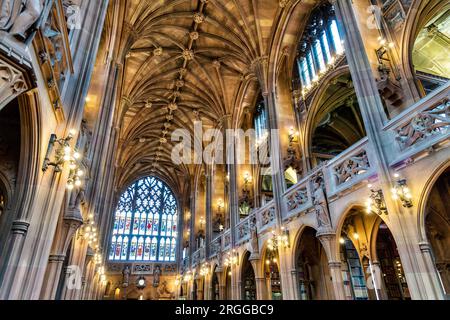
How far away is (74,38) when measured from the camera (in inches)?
251

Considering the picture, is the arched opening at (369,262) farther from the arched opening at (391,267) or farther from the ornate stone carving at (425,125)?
the ornate stone carving at (425,125)

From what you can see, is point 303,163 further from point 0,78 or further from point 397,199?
point 0,78

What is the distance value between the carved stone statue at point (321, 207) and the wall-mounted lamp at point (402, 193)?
8.83 ft

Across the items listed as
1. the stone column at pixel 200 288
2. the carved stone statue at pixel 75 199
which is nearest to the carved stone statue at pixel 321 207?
the carved stone statue at pixel 75 199

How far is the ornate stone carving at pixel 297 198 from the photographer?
35.0 feet

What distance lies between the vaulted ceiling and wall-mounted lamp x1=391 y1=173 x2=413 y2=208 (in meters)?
11.4

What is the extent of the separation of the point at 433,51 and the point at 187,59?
44.6 ft

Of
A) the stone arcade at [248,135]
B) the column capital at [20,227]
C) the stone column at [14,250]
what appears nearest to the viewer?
the stone column at [14,250]

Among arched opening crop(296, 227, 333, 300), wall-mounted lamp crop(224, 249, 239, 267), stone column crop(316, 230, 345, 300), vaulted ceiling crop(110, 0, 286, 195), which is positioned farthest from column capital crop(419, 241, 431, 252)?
vaulted ceiling crop(110, 0, 286, 195)

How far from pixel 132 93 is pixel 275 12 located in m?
10.4

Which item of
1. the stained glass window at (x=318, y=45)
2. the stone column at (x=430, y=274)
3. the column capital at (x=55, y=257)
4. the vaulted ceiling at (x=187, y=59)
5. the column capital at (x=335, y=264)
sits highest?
the vaulted ceiling at (x=187, y=59)

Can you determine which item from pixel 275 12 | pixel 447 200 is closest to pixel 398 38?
pixel 447 200

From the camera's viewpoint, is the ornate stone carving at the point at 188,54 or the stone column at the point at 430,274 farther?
the ornate stone carving at the point at 188,54

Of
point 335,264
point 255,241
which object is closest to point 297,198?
point 335,264
